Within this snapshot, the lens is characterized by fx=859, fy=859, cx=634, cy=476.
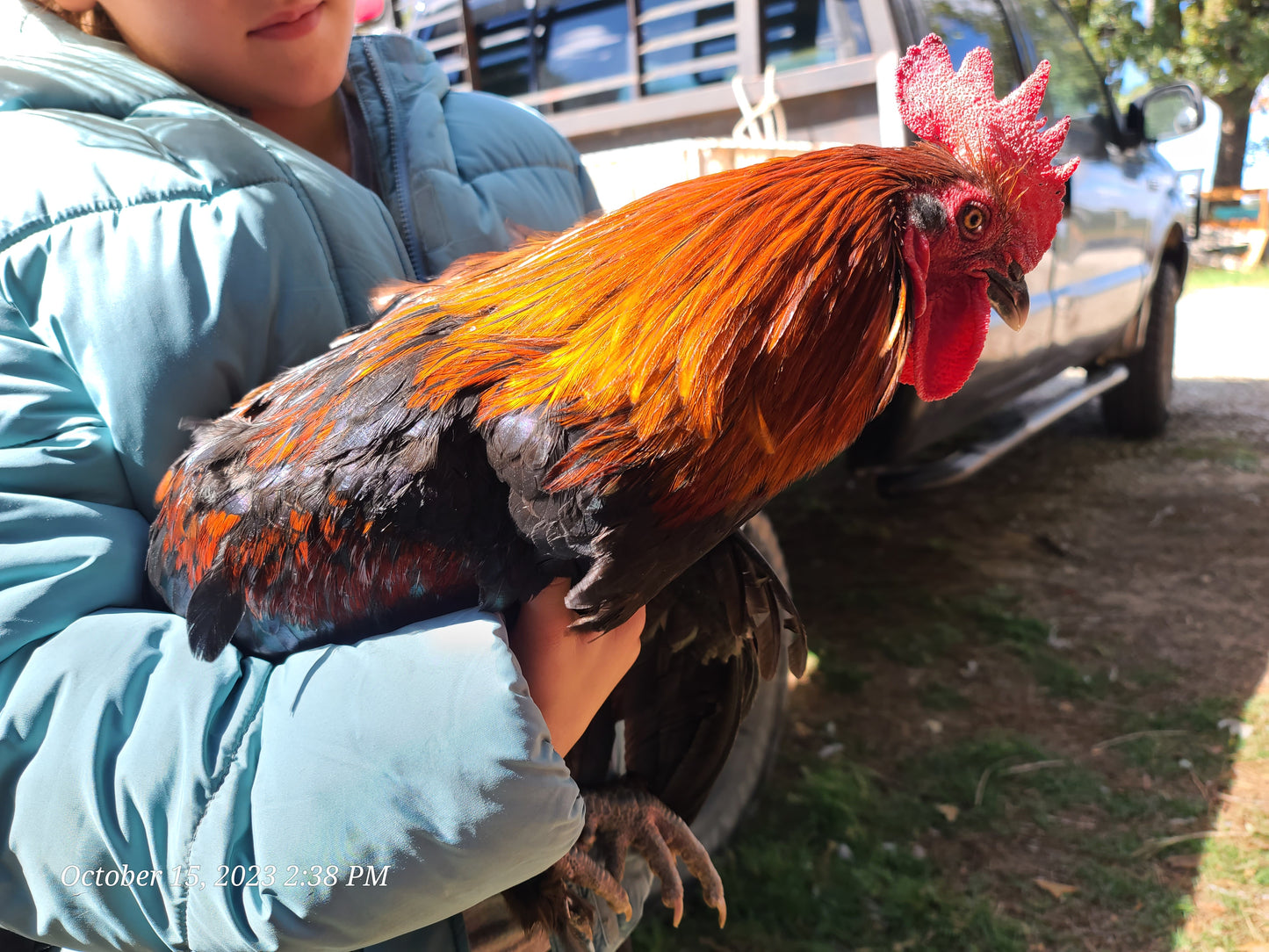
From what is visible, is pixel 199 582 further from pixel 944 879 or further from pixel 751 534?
pixel 944 879

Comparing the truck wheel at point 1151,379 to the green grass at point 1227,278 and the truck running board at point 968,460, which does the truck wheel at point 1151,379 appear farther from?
the green grass at point 1227,278

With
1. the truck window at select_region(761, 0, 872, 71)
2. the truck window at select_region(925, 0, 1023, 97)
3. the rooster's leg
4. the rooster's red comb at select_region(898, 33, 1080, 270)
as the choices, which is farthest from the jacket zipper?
the truck window at select_region(925, 0, 1023, 97)

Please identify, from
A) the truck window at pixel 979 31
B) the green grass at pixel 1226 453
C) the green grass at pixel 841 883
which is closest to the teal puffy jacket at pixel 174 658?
the green grass at pixel 841 883

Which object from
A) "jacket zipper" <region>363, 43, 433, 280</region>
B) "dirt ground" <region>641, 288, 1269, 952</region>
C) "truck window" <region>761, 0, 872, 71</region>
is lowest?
"dirt ground" <region>641, 288, 1269, 952</region>

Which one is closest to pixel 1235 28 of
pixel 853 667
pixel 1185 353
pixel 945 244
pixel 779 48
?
pixel 1185 353

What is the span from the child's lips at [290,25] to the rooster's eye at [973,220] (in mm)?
1007

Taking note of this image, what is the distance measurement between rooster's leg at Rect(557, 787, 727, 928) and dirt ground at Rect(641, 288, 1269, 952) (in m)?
1.03

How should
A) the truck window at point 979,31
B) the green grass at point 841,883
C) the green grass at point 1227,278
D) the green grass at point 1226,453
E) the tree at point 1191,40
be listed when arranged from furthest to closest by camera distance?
the tree at point 1191,40 < the green grass at point 1227,278 < the green grass at point 1226,453 < the truck window at point 979,31 < the green grass at point 841,883

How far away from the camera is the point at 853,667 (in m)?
3.64

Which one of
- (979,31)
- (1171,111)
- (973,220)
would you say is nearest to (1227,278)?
(1171,111)

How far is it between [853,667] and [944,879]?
1137 millimetres

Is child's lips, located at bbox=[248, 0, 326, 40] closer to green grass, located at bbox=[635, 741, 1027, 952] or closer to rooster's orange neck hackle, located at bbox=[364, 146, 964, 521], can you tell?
rooster's orange neck hackle, located at bbox=[364, 146, 964, 521]

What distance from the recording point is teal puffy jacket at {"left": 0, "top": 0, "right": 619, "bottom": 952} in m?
0.87

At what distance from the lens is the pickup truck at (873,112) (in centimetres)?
306
